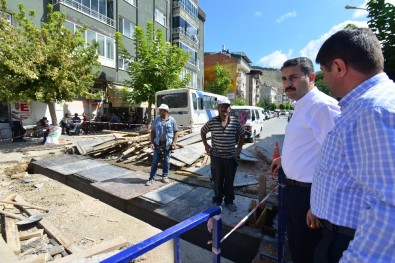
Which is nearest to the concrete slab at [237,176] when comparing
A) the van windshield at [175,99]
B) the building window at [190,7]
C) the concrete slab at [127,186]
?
the concrete slab at [127,186]

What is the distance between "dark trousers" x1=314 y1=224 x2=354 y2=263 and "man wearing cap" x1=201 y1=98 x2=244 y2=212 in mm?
3221

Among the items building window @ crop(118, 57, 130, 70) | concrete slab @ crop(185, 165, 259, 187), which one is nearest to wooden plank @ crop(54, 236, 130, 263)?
concrete slab @ crop(185, 165, 259, 187)

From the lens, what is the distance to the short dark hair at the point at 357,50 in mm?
1229

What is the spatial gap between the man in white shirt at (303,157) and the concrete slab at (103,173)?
5.71 meters

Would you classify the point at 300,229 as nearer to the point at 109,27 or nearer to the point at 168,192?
the point at 168,192

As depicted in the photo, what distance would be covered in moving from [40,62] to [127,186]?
27.8 ft

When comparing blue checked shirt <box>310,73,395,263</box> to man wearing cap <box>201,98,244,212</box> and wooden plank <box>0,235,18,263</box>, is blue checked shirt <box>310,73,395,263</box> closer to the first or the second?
man wearing cap <box>201,98,244,212</box>

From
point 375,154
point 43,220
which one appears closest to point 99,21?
point 43,220

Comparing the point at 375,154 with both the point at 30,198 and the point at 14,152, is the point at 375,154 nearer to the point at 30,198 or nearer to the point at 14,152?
the point at 30,198

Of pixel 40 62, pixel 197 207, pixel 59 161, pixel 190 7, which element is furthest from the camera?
pixel 190 7

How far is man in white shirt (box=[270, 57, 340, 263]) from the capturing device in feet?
7.46

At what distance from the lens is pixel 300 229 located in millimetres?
2289

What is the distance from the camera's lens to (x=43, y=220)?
4.68 meters

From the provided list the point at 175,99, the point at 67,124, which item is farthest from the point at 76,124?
the point at 175,99
